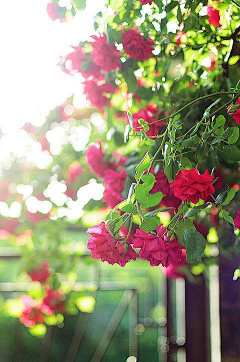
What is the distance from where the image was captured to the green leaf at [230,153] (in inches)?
33.6

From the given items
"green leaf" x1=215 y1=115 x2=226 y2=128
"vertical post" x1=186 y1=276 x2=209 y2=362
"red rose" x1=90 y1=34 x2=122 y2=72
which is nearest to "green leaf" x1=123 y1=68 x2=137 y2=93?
"red rose" x1=90 y1=34 x2=122 y2=72

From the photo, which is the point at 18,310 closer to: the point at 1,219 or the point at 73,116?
the point at 1,219

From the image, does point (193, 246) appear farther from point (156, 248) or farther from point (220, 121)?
point (220, 121)

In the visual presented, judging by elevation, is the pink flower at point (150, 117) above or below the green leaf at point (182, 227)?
above

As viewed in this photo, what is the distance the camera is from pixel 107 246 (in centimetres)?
84

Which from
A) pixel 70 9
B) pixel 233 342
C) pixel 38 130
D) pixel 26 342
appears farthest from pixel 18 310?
pixel 26 342

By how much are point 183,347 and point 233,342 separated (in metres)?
0.61

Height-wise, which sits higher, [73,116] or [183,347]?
[73,116]

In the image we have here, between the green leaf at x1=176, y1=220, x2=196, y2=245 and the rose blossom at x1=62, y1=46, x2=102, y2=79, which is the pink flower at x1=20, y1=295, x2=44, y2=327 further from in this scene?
the green leaf at x1=176, y1=220, x2=196, y2=245

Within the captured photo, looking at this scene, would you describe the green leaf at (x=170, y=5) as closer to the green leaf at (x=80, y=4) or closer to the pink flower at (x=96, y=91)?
the green leaf at (x=80, y=4)

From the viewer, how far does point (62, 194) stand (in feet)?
6.46

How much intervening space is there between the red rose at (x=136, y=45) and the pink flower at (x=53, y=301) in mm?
1248

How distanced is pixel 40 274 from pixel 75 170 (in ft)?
1.58

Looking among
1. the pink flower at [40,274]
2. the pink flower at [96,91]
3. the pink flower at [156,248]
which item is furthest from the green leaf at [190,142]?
the pink flower at [40,274]
